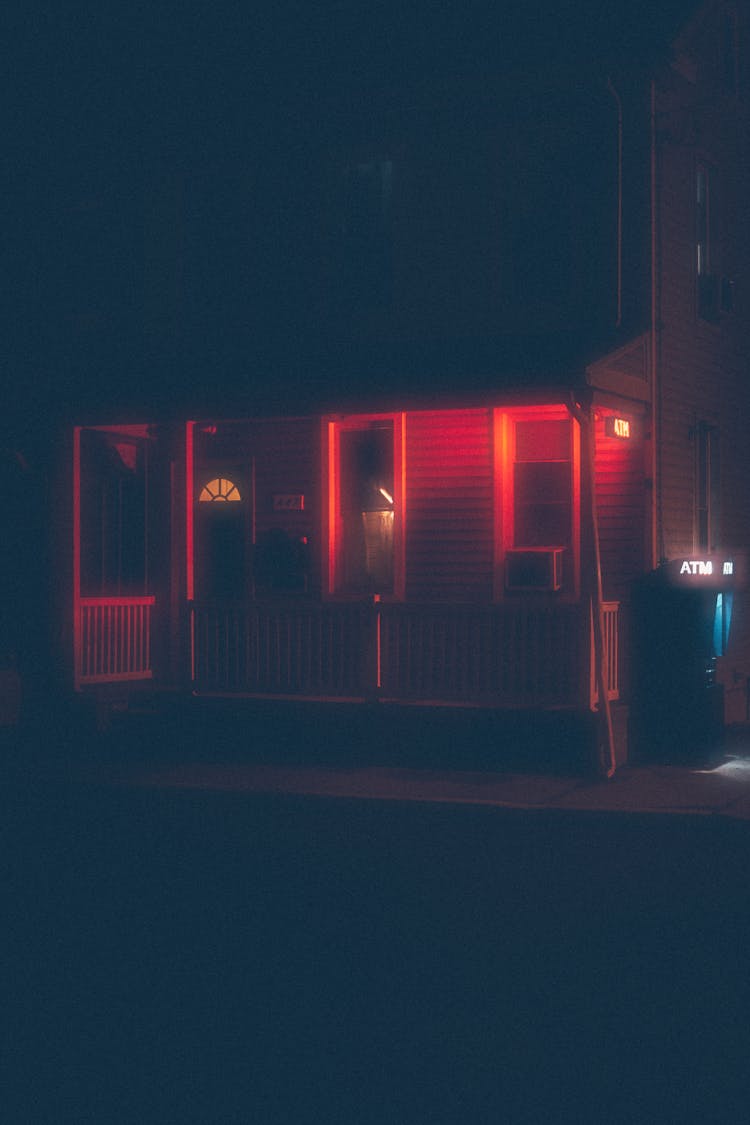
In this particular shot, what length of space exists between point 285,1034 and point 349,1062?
1.52 feet

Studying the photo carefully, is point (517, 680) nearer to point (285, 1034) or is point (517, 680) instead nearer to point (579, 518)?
point (579, 518)

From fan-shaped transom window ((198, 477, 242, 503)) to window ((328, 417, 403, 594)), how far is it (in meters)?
1.63

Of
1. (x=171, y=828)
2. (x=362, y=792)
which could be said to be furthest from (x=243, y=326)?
(x=171, y=828)

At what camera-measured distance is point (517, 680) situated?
54.0 ft

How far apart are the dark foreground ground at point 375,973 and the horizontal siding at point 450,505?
257 inches

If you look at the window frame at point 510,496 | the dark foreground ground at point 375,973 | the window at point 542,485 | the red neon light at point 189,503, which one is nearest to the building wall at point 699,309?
the window frame at point 510,496

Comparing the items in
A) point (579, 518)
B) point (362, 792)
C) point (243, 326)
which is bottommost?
point (362, 792)

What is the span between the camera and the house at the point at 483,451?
1638 cm

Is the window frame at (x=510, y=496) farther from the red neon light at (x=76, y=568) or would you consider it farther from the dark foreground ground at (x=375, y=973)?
the dark foreground ground at (x=375, y=973)

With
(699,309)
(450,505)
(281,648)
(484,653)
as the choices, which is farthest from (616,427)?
(281,648)

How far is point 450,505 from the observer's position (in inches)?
732

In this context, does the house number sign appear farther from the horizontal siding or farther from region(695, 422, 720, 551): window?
region(695, 422, 720, 551): window

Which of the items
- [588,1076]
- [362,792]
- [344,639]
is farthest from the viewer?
[344,639]

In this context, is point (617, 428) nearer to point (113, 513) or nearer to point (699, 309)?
point (699, 309)
